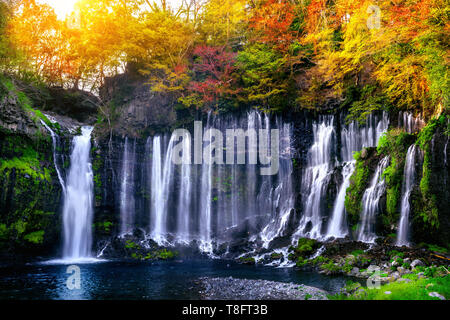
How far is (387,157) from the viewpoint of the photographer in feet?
45.3

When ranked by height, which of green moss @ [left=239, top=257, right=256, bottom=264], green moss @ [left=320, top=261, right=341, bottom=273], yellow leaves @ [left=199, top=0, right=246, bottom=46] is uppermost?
yellow leaves @ [left=199, top=0, right=246, bottom=46]

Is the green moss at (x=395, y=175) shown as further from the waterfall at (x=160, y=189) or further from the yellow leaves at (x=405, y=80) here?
the waterfall at (x=160, y=189)

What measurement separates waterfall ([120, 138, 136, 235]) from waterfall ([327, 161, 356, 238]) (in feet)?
38.7

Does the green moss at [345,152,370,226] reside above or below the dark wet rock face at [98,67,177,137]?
below

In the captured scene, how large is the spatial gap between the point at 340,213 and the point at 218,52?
45.1 ft

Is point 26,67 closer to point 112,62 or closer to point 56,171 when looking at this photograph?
point 112,62

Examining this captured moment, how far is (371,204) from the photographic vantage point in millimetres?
13555

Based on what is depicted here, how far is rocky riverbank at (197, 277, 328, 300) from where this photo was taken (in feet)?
26.7

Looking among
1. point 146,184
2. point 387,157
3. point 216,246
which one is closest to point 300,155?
point 387,157

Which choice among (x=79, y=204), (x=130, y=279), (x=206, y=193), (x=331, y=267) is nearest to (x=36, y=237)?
(x=79, y=204)

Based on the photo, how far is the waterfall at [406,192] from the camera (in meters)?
12.2

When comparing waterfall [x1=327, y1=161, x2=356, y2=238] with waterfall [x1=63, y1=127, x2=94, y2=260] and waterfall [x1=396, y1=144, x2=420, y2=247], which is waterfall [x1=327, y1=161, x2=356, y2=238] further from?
waterfall [x1=63, y1=127, x2=94, y2=260]

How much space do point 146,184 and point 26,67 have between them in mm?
10422

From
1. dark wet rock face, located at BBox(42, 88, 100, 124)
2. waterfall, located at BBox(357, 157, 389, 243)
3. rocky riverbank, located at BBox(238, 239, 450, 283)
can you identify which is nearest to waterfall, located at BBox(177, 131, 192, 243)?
rocky riverbank, located at BBox(238, 239, 450, 283)
